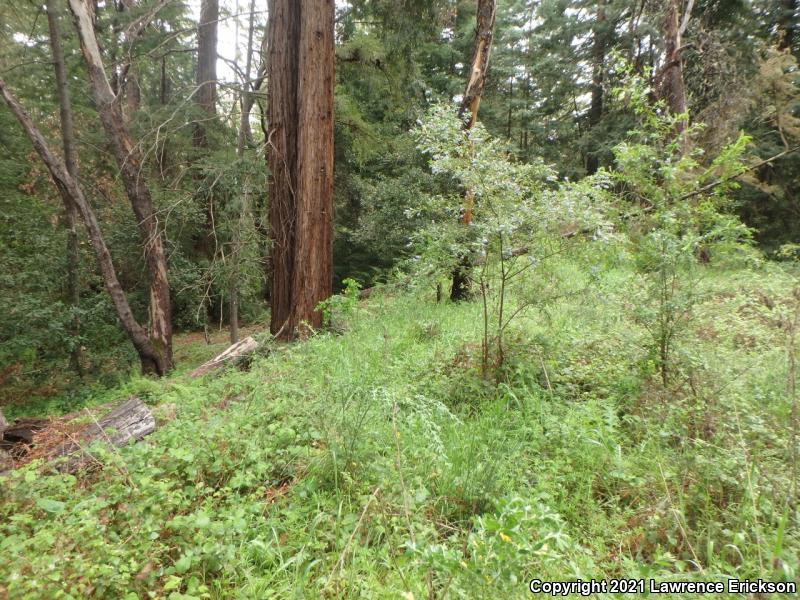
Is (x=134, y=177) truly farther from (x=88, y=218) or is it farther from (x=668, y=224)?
(x=668, y=224)

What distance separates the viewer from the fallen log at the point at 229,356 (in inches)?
207

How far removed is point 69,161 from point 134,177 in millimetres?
1513

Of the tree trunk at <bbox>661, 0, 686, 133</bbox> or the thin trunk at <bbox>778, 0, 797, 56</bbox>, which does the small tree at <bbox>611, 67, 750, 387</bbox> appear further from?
the thin trunk at <bbox>778, 0, 797, 56</bbox>

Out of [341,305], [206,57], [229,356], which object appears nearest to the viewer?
[229,356]

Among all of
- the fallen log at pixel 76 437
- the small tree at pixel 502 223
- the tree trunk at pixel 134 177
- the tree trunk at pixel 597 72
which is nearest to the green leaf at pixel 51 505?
the fallen log at pixel 76 437

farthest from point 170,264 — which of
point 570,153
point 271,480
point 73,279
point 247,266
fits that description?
point 570,153

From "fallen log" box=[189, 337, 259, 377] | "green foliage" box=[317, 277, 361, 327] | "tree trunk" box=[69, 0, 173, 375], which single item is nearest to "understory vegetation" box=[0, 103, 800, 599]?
"fallen log" box=[189, 337, 259, 377]

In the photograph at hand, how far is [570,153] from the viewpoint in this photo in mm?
17062

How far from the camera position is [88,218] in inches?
240

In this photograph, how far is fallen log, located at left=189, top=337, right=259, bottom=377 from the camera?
17.2ft

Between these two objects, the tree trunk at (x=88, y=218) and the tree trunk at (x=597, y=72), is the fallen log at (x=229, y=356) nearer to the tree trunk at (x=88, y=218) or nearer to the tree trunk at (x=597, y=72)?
the tree trunk at (x=88, y=218)

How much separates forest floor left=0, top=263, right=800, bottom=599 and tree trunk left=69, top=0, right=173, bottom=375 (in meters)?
3.49

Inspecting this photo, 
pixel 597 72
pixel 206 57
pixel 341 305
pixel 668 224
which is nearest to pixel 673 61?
pixel 597 72

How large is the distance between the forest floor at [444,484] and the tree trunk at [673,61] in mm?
8087
